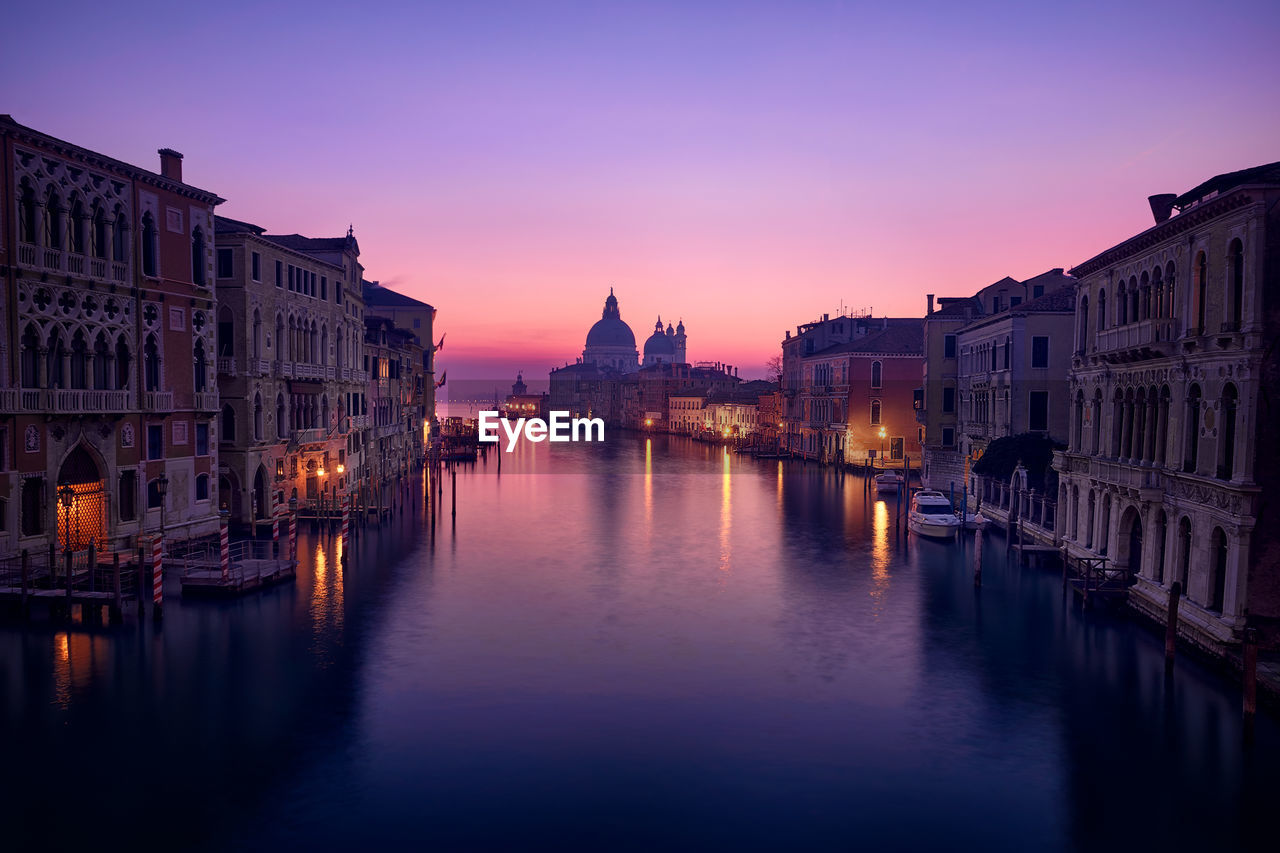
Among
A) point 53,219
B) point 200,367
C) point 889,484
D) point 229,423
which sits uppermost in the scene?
point 53,219

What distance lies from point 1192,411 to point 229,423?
1292 inches

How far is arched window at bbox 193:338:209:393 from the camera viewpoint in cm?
3272

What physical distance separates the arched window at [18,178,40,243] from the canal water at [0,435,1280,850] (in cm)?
1102

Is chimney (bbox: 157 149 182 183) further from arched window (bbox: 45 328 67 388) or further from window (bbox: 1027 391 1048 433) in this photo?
window (bbox: 1027 391 1048 433)

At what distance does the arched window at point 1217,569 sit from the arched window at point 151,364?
30.8 metres

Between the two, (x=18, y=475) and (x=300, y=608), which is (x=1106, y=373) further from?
(x=18, y=475)

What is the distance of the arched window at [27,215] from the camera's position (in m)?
25.3

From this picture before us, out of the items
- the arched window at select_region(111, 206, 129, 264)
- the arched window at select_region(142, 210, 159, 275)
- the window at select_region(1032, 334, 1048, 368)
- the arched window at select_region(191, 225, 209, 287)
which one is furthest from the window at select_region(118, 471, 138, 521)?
the window at select_region(1032, 334, 1048, 368)

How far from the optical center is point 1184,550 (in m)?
22.4

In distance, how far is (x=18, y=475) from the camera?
25047 mm

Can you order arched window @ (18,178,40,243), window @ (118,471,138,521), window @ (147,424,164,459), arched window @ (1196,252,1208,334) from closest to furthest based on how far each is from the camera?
arched window @ (1196,252,1208,334) → arched window @ (18,178,40,243) → window @ (118,471,138,521) → window @ (147,424,164,459)

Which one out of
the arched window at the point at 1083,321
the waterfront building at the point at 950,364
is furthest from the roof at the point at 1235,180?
the waterfront building at the point at 950,364

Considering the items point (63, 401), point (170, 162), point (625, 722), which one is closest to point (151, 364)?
point (63, 401)

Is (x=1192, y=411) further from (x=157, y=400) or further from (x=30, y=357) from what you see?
(x=30, y=357)
